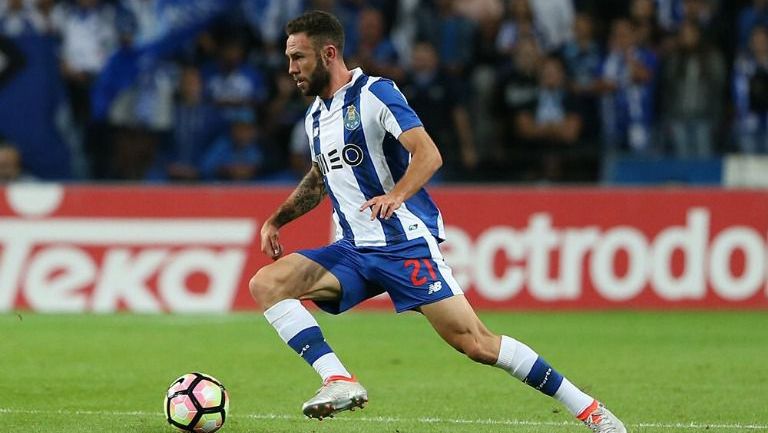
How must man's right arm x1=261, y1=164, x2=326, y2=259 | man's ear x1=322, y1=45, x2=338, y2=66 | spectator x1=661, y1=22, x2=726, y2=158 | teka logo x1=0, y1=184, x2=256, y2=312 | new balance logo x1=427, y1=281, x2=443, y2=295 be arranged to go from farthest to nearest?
spectator x1=661, y1=22, x2=726, y2=158 < teka logo x1=0, y1=184, x2=256, y2=312 < man's right arm x1=261, y1=164, x2=326, y2=259 < man's ear x1=322, y1=45, x2=338, y2=66 < new balance logo x1=427, y1=281, x2=443, y2=295

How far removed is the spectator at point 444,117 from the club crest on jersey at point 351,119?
8.33m

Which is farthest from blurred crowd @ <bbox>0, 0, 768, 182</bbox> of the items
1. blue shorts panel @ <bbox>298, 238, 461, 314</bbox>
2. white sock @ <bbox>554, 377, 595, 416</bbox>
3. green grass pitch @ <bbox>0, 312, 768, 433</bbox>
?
white sock @ <bbox>554, 377, 595, 416</bbox>

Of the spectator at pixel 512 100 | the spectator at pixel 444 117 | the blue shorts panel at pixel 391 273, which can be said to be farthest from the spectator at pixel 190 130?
the blue shorts panel at pixel 391 273

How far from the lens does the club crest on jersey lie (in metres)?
7.14

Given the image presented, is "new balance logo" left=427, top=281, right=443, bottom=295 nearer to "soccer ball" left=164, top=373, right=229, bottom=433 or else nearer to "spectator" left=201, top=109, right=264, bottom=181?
"soccer ball" left=164, top=373, right=229, bottom=433

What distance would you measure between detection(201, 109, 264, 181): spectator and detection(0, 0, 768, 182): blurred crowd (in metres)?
0.02

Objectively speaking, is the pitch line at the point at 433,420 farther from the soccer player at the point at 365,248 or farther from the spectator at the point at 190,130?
the spectator at the point at 190,130

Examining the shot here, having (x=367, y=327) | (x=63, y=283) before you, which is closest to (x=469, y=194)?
(x=367, y=327)

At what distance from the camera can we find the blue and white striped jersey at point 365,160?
23.4 ft


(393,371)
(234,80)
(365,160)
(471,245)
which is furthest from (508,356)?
(234,80)

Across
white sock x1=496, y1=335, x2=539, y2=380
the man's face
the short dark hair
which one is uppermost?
the short dark hair

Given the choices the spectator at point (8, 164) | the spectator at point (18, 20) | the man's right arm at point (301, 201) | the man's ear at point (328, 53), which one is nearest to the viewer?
the man's ear at point (328, 53)

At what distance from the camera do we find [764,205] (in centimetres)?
1454

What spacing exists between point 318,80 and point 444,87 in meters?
8.61
